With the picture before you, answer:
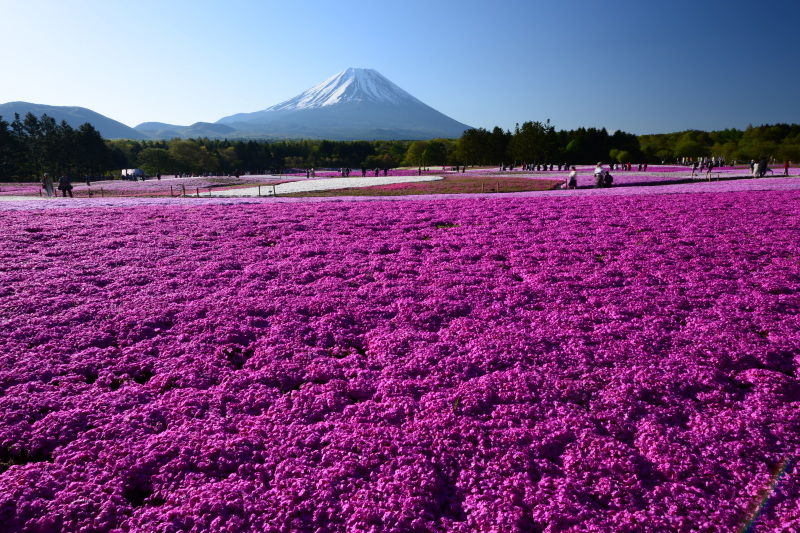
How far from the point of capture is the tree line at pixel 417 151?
99375mm

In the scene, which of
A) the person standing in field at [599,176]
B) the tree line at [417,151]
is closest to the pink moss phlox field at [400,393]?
the person standing in field at [599,176]

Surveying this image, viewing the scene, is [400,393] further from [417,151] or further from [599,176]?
[417,151]

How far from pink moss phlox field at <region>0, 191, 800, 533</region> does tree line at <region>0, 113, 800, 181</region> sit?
93.1 metres

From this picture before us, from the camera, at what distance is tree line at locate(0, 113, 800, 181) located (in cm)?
9938

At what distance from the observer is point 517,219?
18.6m

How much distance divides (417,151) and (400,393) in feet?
450

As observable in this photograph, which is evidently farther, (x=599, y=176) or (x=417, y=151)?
(x=417, y=151)

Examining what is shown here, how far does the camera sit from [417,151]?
136875mm

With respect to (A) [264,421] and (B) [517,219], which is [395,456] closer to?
(A) [264,421]

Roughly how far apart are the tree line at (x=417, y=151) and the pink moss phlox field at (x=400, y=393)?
93078 millimetres

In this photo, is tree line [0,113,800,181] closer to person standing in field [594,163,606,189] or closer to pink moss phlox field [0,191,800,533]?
person standing in field [594,163,606,189]

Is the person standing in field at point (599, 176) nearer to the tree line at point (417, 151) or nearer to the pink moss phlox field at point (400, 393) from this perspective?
the pink moss phlox field at point (400, 393)

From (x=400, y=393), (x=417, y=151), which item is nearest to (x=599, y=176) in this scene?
(x=400, y=393)

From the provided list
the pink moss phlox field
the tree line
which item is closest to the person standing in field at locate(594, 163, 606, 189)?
the pink moss phlox field
